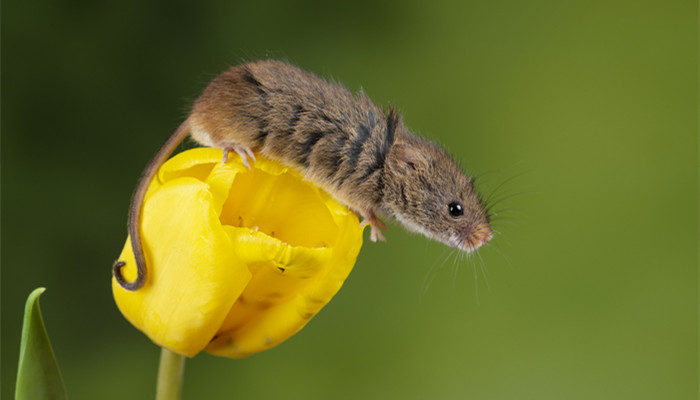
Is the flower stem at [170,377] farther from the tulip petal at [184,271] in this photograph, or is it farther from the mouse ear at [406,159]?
the mouse ear at [406,159]

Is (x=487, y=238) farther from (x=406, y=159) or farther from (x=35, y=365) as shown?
(x=35, y=365)

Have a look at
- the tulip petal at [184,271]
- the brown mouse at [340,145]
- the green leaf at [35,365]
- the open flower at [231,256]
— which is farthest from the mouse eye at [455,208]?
the green leaf at [35,365]

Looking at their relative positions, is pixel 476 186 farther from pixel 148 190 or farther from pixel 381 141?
pixel 148 190

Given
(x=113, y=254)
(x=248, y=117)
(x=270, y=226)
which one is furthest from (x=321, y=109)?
(x=113, y=254)

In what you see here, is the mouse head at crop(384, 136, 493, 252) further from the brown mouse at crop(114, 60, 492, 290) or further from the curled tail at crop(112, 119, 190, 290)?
the curled tail at crop(112, 119, 190, 290)

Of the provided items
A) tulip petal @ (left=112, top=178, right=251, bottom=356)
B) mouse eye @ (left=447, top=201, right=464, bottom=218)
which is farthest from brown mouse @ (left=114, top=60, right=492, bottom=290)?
tulip petal @ (left=112, top=178, right=251, bottom=356)

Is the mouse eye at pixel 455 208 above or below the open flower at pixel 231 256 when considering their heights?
above
